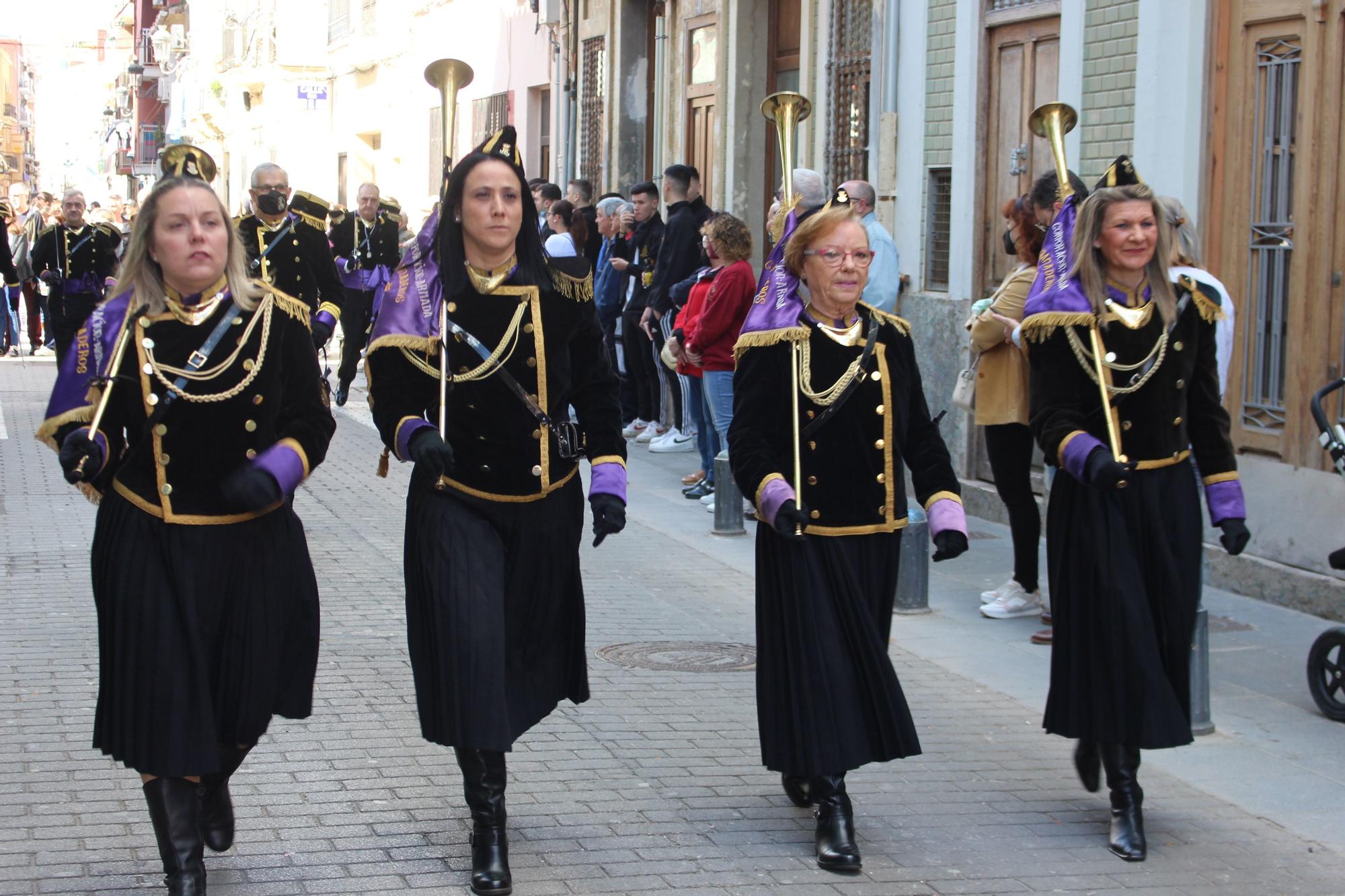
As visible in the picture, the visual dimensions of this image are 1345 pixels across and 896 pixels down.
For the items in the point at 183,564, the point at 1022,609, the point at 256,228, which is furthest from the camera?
the point at 256,228

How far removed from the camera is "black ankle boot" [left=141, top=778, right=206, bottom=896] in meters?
4.57

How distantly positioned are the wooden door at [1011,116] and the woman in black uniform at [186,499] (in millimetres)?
7162

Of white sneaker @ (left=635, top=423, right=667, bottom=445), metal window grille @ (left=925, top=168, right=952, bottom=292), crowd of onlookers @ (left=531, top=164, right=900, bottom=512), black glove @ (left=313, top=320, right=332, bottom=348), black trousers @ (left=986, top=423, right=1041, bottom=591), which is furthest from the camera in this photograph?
white sneaker @ (left=635, top=423, right=667, bottom=445)

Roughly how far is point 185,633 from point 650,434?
37.2 ft

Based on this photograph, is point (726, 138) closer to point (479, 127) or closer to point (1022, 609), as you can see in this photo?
point (1022, 609)

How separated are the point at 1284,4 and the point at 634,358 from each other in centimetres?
735

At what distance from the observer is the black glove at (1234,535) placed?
18.0 feet

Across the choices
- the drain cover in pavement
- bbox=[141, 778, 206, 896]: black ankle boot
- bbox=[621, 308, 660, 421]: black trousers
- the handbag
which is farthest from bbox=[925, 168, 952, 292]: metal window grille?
bbox=[141, 778, 206, 896]: black ankle boot

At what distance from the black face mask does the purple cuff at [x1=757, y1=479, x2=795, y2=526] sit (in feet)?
25.7

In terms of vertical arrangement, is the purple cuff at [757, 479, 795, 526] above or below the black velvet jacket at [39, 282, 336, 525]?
below

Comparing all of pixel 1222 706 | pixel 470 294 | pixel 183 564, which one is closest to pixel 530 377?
pixel 470 294

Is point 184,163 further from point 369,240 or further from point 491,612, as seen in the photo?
point 369,240

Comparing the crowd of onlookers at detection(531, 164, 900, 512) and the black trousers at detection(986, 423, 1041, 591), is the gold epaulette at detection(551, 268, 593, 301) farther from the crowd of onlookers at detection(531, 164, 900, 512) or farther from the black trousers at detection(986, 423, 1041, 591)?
the crowd of onlookers at detection(531, 164, 900, 512)

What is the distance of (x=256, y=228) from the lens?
1243 cm
